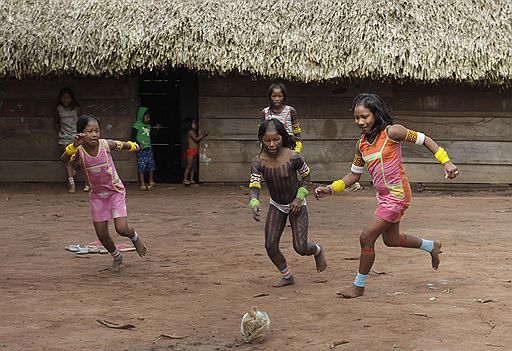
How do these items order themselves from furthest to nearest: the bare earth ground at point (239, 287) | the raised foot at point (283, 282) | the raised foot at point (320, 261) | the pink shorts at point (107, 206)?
the pink shorts at point (107, 206) → the raised foot at point (320, 261) → the raised foot at point (283, 282) → the bare earth ground at point (239, 287)

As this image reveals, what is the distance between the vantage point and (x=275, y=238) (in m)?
6.23

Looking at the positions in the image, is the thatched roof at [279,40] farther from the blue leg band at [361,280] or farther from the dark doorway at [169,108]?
the blue leg band at [361,280]

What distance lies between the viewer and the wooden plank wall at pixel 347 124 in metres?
12.6

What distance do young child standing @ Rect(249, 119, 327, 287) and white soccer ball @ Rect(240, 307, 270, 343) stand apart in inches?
56.2

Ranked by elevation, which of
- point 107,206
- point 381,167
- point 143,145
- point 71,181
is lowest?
point 71,181

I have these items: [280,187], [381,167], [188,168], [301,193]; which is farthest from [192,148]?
[381,167]

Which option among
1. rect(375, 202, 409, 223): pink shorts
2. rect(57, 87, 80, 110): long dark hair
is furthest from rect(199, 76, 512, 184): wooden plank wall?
rect(375, 202, 409, 223): pink shorts

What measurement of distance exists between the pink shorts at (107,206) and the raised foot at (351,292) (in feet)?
6.36

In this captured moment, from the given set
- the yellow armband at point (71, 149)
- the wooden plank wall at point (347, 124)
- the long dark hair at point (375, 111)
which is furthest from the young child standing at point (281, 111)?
the wooden plank wall at point (347, 124)

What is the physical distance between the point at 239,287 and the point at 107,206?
133 cm

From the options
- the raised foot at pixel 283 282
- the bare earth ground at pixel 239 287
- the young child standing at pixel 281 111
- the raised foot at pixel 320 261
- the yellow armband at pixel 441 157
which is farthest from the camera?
the young child standing at pixel 281 111

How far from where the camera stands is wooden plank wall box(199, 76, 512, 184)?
1257 cm

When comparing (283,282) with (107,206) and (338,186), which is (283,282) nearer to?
(338,186)

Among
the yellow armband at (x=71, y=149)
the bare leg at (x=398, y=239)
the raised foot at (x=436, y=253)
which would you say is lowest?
the raised foot at (x=436, y=253)
